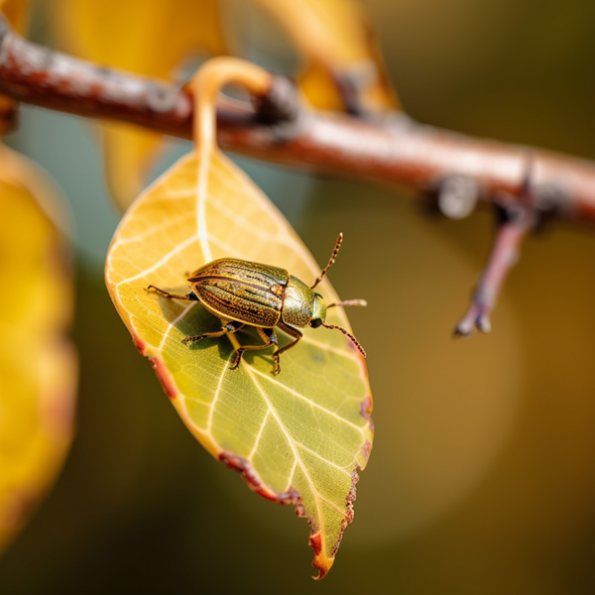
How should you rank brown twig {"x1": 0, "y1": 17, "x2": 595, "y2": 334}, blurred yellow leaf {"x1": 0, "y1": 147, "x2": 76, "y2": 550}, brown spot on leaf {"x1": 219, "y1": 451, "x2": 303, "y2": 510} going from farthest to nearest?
blurred yellow leaf {"x1": 0, "y1": 147, "x2": 76, "y2": 550} < brown twig {"x1": 0, "y1": 17, "x2": 595, "y2": 334} < brown spot on leaf {"x1": 219, "y1": 451, "x2": 303, "y2": 510}

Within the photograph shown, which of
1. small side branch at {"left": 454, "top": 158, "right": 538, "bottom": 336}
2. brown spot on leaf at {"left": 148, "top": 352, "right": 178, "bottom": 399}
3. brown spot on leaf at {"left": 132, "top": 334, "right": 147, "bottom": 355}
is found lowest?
brown spot on leaf at {"left": 148, "top": 352, "right": 178, "bottom": 399}

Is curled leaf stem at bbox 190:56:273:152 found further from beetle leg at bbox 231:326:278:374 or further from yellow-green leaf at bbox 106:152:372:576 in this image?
beetle leg at bbox 231:326:278:374

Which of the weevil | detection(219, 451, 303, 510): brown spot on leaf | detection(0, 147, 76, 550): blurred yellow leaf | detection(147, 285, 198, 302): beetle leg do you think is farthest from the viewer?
detection(0, 147, 76, 550): blurred yellow leaf

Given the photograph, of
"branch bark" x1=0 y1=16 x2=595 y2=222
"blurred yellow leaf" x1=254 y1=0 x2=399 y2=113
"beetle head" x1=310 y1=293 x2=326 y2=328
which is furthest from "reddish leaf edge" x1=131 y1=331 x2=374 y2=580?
"blurred yellow leaf" x1=254 y1=0 x2=399 y2=113

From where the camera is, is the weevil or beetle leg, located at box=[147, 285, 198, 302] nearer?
beetle leg, located at box=[147, 285, 198, 302]

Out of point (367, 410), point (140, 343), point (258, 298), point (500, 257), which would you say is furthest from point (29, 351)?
point (500, 257)

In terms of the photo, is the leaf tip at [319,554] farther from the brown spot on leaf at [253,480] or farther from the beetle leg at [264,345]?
the beetle leg at [264,345]
